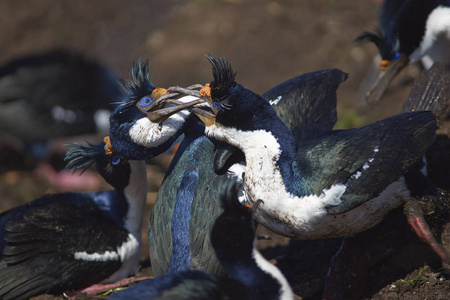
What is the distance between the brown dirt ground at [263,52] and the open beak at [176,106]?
4.09 ft

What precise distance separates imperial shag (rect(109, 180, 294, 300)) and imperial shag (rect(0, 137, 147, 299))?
1.37 metres

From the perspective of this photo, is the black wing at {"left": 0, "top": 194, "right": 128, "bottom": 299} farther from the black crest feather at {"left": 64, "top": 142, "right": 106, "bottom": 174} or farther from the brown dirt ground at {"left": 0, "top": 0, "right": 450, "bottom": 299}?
the black crest feather at {"left": 64, "top": 142, "right": 106, "bottom": 174}

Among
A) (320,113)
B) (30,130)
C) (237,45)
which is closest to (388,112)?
(320,113)

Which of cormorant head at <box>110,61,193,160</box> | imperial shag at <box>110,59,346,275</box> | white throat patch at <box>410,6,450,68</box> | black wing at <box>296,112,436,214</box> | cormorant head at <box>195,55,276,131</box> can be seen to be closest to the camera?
black wing at <box>296,112,436,214</box>

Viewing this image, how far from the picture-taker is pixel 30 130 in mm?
6078

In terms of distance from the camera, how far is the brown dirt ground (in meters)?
3.61

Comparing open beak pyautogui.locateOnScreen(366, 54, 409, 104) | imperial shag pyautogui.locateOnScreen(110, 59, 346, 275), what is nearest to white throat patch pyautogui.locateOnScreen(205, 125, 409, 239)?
imperial shag pyautogui.locateOnScreen(110, 59, 346, 275)

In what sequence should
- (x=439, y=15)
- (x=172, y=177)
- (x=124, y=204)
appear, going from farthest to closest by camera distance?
(x=439, y=15) → (x=124, y=204) → (x=172, y=177)

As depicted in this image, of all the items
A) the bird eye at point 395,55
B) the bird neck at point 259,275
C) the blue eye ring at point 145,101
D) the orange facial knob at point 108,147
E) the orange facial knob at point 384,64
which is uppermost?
the bird eye at point 395,55

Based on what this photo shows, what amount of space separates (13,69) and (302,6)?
3441 millimetres

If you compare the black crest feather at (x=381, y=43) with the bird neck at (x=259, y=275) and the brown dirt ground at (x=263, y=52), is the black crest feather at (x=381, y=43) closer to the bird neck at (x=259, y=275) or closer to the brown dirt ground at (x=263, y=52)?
the brown dirt ground at (x=263, y=52)

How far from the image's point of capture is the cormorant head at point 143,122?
11.6 feet

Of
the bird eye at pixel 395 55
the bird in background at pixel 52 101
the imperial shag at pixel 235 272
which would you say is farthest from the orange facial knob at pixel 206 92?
the bird in background at pixel 52 101

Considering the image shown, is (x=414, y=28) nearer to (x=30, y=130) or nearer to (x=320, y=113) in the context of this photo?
(x=320, y=113)
